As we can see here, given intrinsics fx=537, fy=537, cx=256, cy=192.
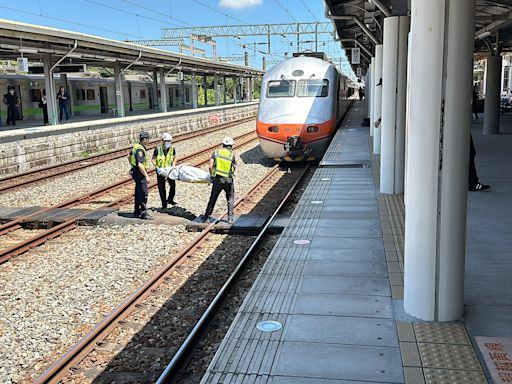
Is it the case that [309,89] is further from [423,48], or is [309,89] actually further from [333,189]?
[423,48]

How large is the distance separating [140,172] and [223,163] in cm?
146

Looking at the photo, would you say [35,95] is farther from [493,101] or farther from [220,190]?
[220,190]

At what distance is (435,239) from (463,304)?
0.60 meters

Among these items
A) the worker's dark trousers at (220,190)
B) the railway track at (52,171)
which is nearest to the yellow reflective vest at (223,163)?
the worker's dark trousers at (220,190)

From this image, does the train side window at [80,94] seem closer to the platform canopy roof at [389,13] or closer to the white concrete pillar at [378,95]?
the platform canopy roof at [389,13]

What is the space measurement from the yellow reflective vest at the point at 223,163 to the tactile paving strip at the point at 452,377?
18.5 feet

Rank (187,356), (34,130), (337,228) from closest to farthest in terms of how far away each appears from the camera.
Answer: (187,356) < (337,228) < (34,130)

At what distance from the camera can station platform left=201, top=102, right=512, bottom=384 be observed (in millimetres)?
3393

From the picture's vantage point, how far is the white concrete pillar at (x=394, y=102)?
8.54 meters

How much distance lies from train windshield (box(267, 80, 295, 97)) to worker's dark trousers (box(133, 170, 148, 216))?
684 cm

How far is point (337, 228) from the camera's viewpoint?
7074 millimetres

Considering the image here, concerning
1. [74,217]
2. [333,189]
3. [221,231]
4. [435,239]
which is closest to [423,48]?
[435,239]

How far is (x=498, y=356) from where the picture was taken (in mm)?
3430

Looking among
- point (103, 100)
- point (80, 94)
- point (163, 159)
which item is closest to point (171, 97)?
point (103, 100)
